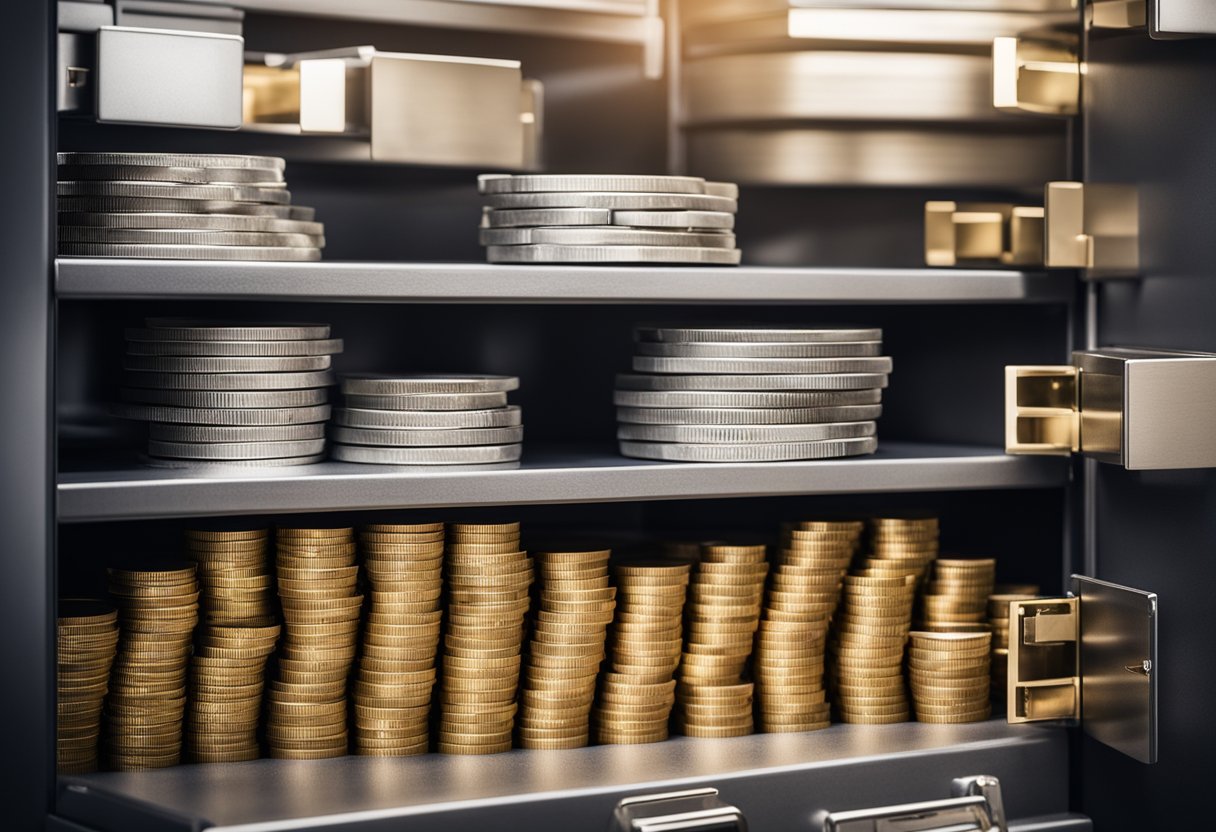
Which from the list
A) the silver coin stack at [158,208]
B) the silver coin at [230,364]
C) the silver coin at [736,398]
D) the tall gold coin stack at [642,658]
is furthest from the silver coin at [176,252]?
the tall gold coin stack at [642,658]

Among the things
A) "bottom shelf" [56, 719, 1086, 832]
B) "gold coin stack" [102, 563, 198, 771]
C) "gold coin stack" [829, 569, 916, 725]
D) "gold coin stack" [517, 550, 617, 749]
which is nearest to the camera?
"bottom shelf" [56, 719, 1086, 832]

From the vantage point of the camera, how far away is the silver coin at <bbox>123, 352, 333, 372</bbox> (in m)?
1.67

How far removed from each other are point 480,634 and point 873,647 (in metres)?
0.50

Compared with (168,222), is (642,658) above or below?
below

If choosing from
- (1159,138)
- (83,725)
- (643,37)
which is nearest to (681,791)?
(83,725)

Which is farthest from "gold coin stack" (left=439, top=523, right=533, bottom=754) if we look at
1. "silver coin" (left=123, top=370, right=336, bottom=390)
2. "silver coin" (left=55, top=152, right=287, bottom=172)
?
"silver coin" (left=55, top=152, right=287, bottom=172)

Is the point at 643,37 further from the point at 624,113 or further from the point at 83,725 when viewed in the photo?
the point at 83,725

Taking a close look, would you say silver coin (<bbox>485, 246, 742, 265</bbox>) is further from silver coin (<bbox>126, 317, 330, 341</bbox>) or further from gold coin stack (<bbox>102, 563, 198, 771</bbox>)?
gold coin stack (<bbox>102, 563, 198, 771</bbox>)

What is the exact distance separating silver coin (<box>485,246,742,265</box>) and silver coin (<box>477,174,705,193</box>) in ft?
0.23

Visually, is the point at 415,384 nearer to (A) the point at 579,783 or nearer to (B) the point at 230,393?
(B) the point at 230,393

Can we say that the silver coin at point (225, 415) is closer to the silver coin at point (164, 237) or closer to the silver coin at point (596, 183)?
the silver coin at point (164, 237)

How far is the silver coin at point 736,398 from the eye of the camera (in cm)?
180

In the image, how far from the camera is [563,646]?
1.78 m

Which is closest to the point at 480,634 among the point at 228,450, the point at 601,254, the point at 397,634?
the point at 397,634
